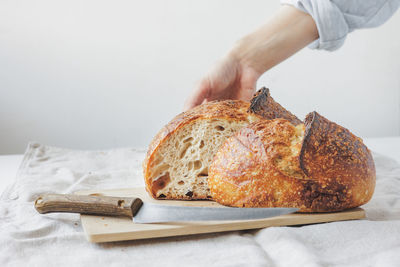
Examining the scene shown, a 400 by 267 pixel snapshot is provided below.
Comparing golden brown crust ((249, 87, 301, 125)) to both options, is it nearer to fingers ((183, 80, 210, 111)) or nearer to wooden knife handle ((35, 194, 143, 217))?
wooden knife handle ((35, 194, 143, 217))

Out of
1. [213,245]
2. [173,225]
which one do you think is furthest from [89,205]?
[213,245]

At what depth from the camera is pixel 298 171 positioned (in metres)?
1.31

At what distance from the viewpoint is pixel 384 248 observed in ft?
3.76

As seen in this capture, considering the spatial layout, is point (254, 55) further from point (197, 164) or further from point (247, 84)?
point (197, 164)

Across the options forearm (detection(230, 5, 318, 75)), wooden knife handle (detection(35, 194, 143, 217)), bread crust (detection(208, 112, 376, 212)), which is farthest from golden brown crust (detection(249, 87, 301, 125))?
forearm (detection(230, 5, 318, 75))

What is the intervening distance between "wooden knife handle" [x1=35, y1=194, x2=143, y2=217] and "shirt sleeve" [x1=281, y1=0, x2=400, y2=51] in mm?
1322

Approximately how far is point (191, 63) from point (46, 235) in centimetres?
243

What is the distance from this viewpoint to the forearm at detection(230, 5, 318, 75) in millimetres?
2234

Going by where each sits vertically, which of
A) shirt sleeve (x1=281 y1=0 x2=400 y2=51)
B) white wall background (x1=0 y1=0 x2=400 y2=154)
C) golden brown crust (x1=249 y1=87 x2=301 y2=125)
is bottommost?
white wall background (x1=0 y1=0 x2=400 y2=154)

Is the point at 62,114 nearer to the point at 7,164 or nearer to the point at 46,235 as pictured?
the point at 7,164

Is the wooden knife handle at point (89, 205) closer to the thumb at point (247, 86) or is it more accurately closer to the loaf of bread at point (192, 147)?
the loaf of bread at point (192, 147)

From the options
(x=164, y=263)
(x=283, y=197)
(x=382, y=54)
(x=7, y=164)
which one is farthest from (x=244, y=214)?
(x=382, y=54)

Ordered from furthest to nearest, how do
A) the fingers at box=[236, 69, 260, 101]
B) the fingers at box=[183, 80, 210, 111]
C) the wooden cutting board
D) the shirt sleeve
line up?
the fingers at box=[236, 69, 260, 101], the fingers at box=[183, 80, 210, 111], the shirt sleeve, the wooden cutting board

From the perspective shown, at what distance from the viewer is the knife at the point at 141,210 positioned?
4.14 ft
